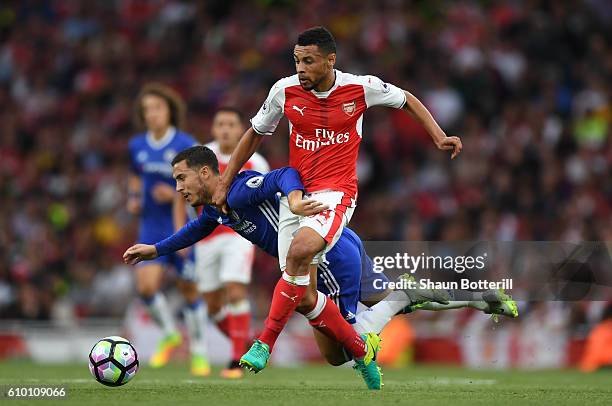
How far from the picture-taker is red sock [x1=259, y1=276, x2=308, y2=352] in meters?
7.11

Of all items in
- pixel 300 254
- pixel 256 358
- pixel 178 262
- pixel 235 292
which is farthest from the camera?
pixel 178 262

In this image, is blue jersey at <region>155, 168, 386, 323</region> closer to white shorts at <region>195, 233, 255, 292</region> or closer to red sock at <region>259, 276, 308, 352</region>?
red sock at <region>259, 276, 308, 352</region>

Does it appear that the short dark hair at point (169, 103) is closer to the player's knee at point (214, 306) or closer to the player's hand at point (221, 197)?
the player's knee at point (214, 306)

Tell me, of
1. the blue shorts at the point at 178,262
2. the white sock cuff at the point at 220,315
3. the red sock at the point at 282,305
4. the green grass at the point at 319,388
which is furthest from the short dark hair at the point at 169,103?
the red sock at the point at 282,305

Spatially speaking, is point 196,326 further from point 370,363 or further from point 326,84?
point 326,84

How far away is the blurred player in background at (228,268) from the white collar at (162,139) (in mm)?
687

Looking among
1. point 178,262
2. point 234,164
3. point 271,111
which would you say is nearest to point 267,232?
point 234,164

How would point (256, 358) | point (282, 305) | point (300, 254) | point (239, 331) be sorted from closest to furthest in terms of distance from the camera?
1. point (256, 358)
2. point (300, 254)
3. point (282, 305)
4. point (239, 331)

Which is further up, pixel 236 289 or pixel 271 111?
pixel 271 111

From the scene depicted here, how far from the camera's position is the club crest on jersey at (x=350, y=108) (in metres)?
7.44

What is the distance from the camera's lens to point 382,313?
25.8 ft

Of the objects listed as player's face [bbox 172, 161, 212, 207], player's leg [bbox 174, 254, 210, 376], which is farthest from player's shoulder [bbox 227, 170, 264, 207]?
player's leg [bbox 174, 254, 210, 376]

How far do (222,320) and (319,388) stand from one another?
2.69 meters

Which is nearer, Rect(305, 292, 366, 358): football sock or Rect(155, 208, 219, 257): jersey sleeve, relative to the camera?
Rect(305, 292, 366, 358): football sock
